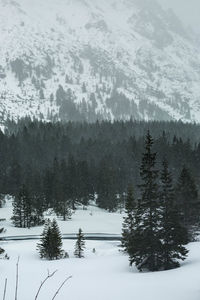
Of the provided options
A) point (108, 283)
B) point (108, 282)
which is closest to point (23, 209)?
point (108, 282)

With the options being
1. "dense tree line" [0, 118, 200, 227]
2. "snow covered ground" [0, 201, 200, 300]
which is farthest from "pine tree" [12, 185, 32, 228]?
"snow covered ground" [0, 201, 200, 300]

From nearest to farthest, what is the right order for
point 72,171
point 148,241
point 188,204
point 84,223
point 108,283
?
point 108,283 → point 148,241 → point 188,204 → point 84,223 → point 72,171

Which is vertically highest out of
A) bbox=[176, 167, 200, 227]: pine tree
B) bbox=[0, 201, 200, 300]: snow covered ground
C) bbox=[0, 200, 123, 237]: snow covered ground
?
bbox=[176, 167, 200, 227]: pine tree

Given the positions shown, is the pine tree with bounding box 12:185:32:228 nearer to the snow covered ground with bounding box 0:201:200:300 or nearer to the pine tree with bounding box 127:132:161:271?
the snow covered ground with bounding box 0:201:200:300

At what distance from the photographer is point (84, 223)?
3066 inches

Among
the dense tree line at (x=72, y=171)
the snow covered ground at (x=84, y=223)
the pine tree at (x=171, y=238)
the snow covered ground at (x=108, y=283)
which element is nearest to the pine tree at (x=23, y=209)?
the dense tree line at (x=72, y=171)

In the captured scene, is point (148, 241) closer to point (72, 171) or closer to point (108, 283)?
point (108, 283)

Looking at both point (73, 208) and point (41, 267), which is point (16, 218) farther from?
point (41, 267)

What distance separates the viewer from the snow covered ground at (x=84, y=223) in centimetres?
7262

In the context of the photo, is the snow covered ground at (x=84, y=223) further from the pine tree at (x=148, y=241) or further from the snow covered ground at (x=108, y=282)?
the pine tree at (x=148, y=241)

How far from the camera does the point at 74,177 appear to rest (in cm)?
9794

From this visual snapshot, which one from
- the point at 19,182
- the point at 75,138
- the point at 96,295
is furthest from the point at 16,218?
the point at 75,138

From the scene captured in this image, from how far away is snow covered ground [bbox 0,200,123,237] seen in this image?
72625 millimetres

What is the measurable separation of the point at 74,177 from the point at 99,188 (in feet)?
22.4
